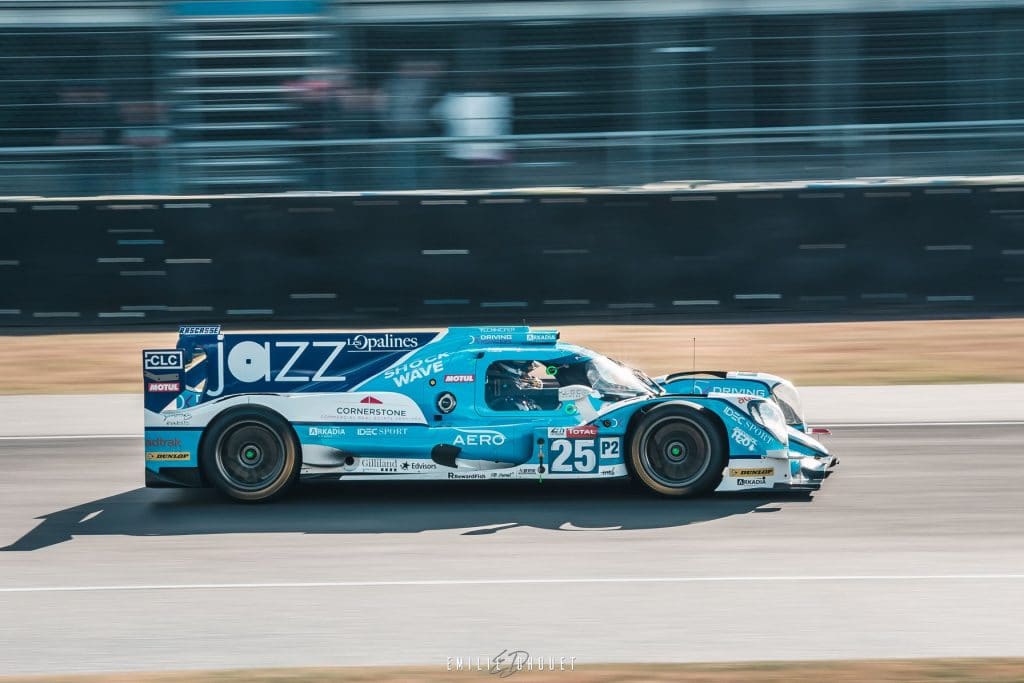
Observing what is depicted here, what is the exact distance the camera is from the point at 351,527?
8742 millimetres

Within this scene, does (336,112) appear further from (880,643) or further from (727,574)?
(880,643)

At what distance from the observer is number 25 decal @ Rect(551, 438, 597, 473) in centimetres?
912

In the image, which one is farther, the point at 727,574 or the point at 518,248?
the point at 518,248

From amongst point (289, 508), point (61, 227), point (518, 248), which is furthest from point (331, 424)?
point (61, 227)

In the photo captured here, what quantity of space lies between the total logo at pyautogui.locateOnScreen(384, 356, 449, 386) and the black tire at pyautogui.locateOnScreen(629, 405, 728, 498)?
151cm

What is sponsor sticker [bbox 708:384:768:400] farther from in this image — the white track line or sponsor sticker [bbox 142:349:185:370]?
sponsor sticker [bbox 142:349:185:370]

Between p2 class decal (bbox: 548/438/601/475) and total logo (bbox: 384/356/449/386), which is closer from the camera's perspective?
p2 class decal (bbox: 548/438/601/475)

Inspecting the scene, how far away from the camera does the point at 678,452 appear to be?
30.1ft

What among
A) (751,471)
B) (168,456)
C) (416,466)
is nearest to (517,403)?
(416,466)

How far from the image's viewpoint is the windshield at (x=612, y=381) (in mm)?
9344

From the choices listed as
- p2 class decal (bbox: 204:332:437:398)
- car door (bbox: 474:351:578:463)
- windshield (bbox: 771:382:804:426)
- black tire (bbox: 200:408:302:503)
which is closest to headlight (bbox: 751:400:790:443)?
windshield (bbox: 771:382:804:426)

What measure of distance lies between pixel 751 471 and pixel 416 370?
8.29 ft

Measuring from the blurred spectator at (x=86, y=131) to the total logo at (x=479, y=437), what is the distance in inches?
411

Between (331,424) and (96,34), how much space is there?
1164cm
